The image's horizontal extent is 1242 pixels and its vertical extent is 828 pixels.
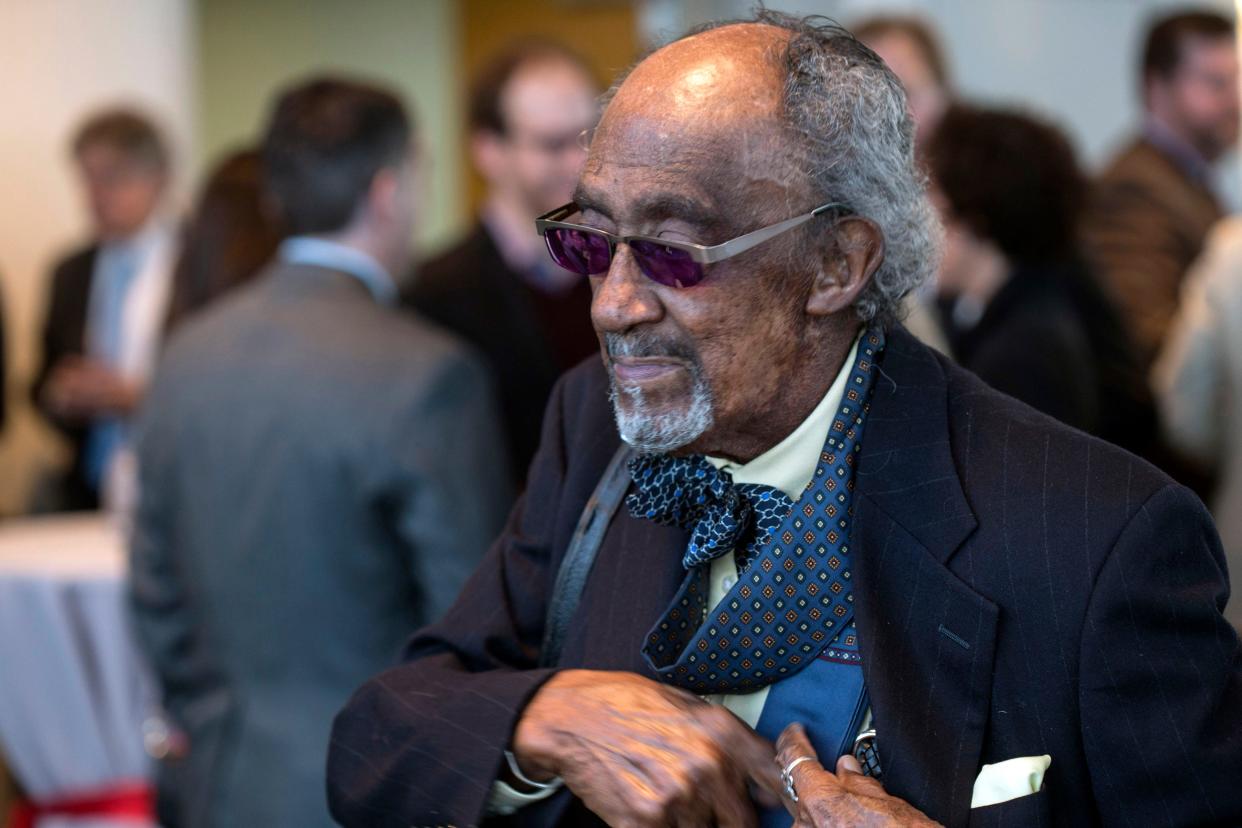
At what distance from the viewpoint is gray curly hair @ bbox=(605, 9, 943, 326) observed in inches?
69.7

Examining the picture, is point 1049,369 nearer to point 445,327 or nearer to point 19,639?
point 445,327

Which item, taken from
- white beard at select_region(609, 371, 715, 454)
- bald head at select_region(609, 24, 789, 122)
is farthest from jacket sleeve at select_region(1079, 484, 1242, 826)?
bald head at select_region(609, 24, 789, 122)

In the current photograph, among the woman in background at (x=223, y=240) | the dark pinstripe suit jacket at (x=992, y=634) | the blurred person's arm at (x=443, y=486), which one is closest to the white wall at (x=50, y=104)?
the woman in background at (x=223, y=240)

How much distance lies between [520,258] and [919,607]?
2.48 metres

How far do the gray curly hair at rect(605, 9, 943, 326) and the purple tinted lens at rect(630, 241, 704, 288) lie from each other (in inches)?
7.3

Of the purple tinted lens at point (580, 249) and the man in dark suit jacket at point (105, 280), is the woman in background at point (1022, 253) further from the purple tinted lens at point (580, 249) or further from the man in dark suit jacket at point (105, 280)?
the man in dark suit jacket at point (105, 280)

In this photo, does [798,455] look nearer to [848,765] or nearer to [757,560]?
[757,560]

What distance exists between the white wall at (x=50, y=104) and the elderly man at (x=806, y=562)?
19.1 feet

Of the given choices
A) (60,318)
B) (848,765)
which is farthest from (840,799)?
(60,318)

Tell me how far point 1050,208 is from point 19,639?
290cm

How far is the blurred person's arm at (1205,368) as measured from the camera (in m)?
3.74

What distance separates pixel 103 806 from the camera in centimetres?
429

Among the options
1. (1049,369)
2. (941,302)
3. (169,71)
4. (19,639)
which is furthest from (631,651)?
(169,71)

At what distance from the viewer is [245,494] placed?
2.97 metres
